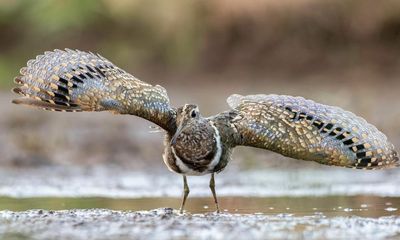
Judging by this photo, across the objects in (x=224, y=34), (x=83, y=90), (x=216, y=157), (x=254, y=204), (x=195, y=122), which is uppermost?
(x=224, y=34)

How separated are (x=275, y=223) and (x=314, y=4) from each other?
1141 centimetres

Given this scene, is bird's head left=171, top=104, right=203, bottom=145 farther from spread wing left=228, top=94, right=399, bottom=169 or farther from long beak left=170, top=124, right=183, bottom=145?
spread wing left=228, top=94, right=399, bottom=169

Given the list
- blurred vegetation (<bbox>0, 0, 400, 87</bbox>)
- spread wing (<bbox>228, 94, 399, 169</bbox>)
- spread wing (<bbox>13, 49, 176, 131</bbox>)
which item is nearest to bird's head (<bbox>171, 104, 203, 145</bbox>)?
spread wing (<bbox>13, 49, 176, 131</bbox>)

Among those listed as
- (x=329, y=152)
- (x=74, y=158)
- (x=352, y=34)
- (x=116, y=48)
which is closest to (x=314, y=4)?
(x=352, y=34)

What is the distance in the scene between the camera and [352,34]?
21.5 m

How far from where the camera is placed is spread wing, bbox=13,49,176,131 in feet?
37.4

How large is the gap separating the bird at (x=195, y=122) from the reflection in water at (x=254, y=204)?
507mm

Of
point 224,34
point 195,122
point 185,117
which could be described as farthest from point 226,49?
point 185,117

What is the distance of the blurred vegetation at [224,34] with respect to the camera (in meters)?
21.5

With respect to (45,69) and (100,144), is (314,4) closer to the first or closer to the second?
(100,144)

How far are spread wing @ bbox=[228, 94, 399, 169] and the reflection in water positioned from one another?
0.51 m

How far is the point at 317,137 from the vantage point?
38.2 ft

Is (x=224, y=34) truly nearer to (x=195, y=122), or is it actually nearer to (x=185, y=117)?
(x=195, y=122)

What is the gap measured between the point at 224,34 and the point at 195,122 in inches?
437
